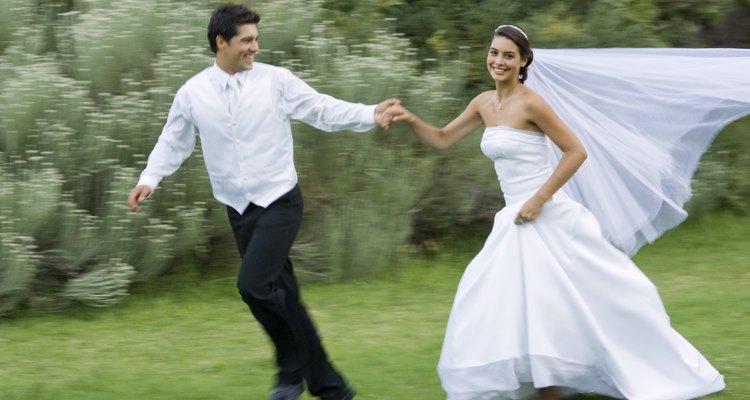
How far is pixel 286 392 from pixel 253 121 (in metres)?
1.30

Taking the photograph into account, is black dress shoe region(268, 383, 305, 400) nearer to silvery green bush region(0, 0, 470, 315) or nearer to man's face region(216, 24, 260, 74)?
man's face region(216, 24, 260, 74)

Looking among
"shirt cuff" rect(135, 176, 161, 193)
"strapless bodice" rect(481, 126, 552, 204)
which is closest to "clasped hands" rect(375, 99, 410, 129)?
"strapless bodice" rect(481, 126, 552, 204)

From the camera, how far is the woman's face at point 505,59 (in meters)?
6.00

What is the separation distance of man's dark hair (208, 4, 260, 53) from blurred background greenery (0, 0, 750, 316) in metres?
3.06

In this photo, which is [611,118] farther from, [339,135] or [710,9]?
[710,9]

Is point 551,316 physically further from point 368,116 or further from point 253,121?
point 253,121

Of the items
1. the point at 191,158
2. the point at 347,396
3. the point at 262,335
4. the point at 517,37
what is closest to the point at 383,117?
the point at 517,37

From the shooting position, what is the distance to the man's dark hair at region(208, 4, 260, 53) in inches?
227

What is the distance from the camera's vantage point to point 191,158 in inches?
358

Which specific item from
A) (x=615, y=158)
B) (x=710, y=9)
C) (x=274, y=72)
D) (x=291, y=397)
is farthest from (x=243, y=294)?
(x=710, y=9)

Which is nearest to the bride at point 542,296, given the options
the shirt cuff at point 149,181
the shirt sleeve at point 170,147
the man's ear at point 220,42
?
the man's ear at point 220,42

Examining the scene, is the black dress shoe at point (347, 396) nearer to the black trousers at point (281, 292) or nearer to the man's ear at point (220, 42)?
the black trousers at point (281, 292)

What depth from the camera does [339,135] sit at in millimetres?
9594

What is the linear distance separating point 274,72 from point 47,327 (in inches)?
132
